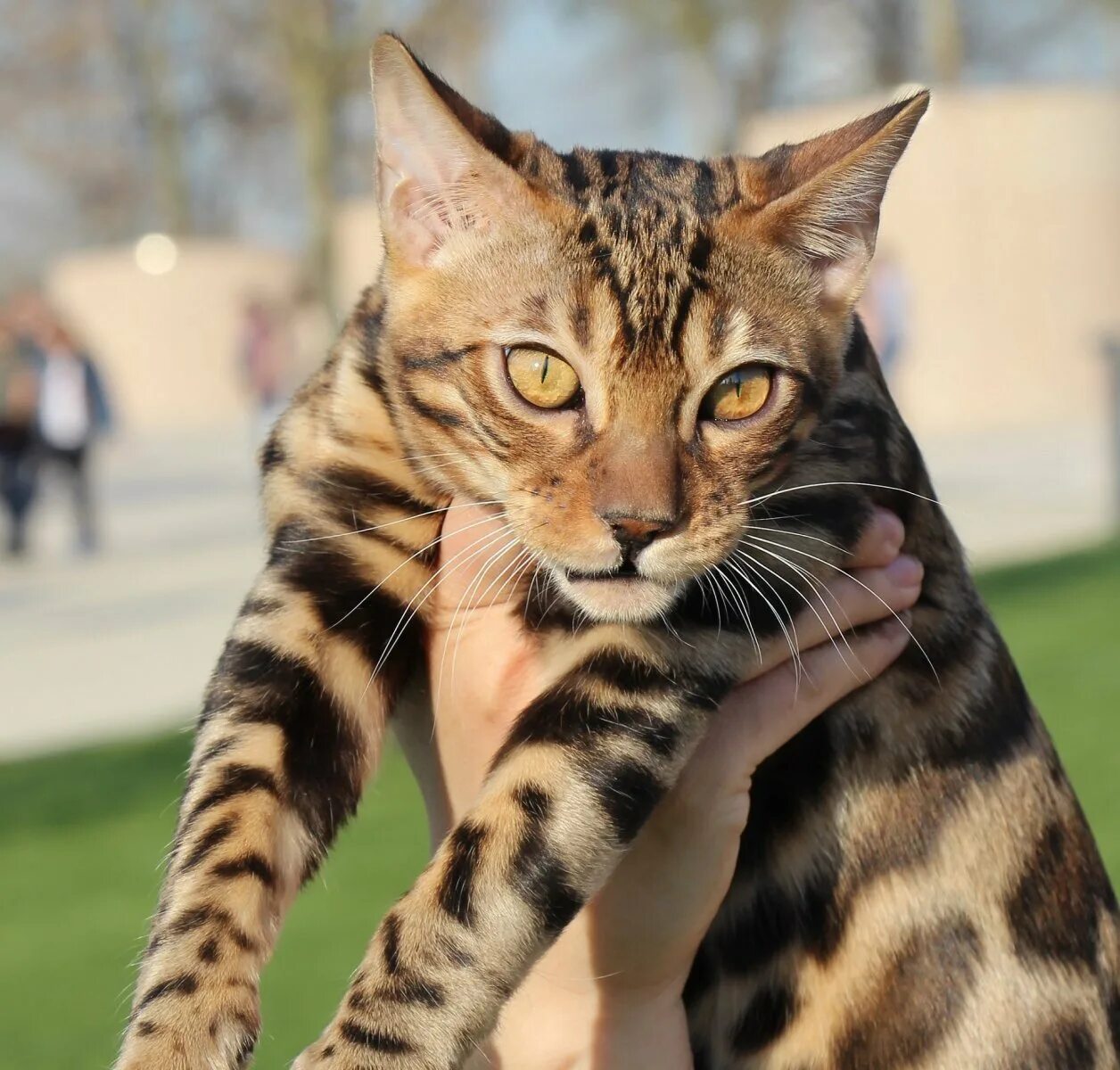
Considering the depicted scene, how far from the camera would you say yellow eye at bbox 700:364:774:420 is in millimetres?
2393

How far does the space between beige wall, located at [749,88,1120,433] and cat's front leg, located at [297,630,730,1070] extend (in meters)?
20.8

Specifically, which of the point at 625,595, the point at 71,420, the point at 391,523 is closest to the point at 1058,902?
the point at 625,595

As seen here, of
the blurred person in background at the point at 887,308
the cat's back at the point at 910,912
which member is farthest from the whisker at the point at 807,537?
the blurred person in background at the point at 887,308

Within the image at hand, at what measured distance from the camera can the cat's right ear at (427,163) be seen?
92.7 inches

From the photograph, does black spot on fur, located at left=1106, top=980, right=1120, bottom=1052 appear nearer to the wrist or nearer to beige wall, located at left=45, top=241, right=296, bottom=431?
the wrist

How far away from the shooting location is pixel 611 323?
2340mm

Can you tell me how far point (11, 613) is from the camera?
11281 mm

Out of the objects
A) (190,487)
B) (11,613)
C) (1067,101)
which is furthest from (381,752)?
(1067,101)

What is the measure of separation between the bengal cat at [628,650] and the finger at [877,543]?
28 millimetres

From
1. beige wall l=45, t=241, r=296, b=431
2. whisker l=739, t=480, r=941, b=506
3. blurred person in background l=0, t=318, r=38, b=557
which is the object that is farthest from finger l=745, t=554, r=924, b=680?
beige wall l=45, t=241, r=296, b=431

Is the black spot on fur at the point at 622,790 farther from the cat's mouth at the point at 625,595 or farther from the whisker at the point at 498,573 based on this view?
the whisker at the point at 498,573

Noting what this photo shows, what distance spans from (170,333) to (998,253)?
1672 centimetres

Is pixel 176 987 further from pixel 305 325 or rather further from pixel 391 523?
pixel 305 325

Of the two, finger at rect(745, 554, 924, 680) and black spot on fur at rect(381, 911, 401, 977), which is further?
finger at rect(745, 554, 924, 680)
